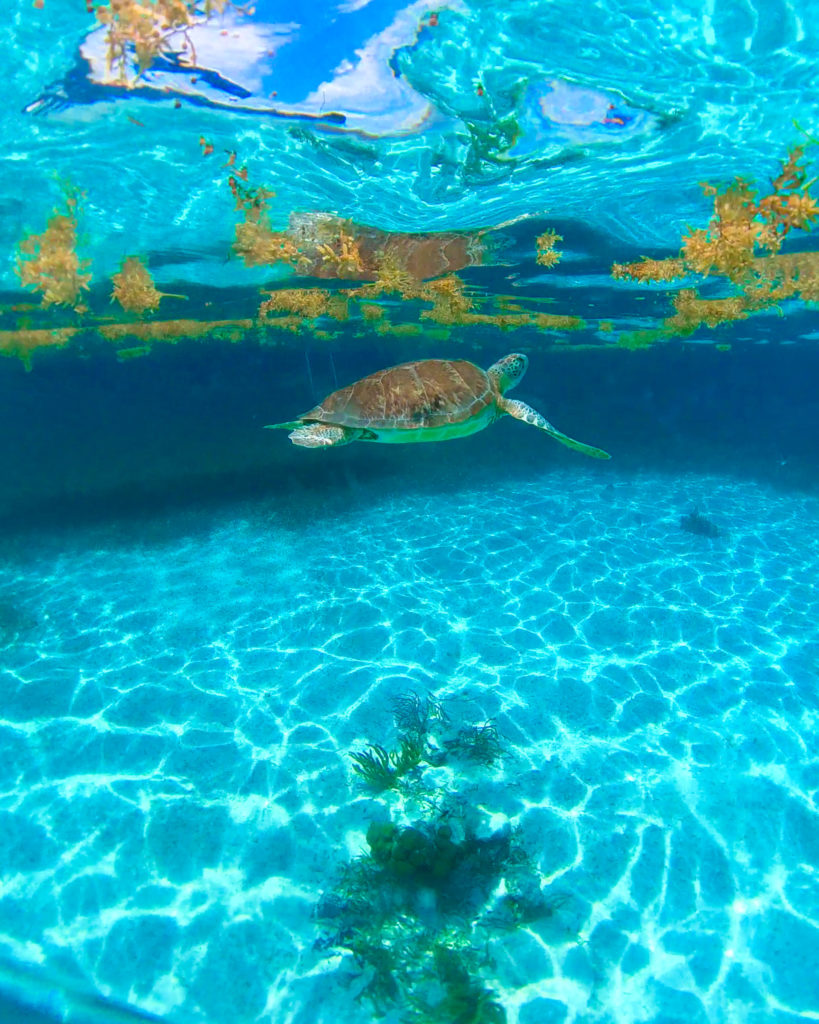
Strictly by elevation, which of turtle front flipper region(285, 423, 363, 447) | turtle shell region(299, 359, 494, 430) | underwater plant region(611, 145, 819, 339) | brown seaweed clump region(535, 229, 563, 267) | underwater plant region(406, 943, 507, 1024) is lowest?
underwater plant region(406, 943, 507, 1024)

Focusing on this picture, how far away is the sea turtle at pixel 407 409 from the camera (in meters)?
8.41

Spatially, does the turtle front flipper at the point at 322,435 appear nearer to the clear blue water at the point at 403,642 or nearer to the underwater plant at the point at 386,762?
the clear blue water at the point at 403,642

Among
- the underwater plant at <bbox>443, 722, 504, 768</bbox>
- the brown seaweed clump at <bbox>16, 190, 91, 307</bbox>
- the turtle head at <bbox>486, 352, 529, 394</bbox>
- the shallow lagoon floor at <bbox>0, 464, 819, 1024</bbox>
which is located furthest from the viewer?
the brown seaweed clump at <bbox>16, 190, 91, 307</bbox>

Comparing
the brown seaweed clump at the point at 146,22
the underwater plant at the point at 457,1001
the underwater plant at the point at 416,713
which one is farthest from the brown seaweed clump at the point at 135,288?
the underwater plant at the point at 457,1001

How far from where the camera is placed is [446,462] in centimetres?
2156

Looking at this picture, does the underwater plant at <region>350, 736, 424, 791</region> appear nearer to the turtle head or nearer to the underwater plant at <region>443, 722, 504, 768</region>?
the underwater plant at <region>443, 722, 504, 768</region>

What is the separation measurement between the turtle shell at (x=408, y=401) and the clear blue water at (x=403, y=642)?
3.95 metres

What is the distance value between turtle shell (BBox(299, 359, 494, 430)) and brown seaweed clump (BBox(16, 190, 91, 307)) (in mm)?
7439

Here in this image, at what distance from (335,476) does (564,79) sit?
46.1ft

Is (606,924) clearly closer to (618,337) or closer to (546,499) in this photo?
(546,499)

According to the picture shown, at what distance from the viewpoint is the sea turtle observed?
841 centimetres

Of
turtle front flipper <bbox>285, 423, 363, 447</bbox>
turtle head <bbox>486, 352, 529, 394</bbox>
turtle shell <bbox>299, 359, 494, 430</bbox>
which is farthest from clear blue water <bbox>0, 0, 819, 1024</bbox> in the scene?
turtle shell <bbox>299, 359, 494, 430</bbox>

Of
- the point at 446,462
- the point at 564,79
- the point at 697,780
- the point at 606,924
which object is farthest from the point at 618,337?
the point at 606,924

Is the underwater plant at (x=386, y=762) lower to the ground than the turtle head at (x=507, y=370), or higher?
lower
